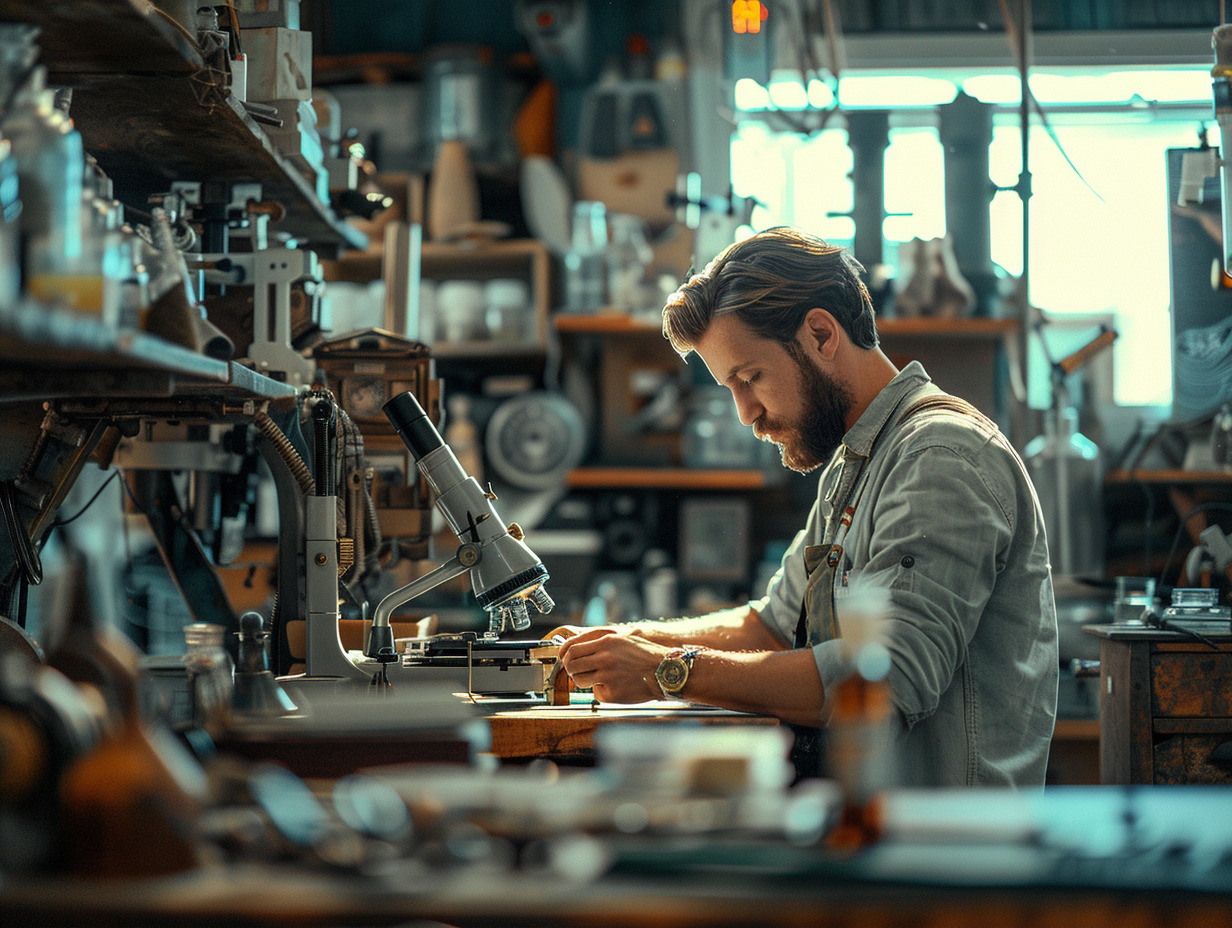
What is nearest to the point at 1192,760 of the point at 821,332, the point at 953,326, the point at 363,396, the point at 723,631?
the point at 723,631

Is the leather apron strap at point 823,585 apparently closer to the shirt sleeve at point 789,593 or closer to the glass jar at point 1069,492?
the shirt sleeve at point 789,593

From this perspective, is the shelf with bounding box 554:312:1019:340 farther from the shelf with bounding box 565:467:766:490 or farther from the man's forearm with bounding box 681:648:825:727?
the man's forearm with bounding box 681:648:825:727

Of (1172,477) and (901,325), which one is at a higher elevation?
(901,325)

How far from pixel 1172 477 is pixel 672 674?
8.17ft

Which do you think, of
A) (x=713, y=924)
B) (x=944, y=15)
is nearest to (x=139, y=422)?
(x=713, y=924)

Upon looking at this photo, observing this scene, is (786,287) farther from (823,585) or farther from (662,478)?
(662,478)

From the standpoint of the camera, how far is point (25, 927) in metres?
0.83

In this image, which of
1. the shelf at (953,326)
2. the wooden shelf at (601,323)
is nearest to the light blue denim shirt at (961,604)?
the shelf at (953,326)

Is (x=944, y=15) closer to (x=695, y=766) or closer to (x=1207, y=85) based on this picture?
(x=1207, y=85)

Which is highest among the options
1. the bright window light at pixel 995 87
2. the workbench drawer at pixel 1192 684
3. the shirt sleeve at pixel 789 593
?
the bright window light at pixel 995 87

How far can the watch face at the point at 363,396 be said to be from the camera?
2.51m

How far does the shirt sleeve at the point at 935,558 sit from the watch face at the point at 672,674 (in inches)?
7.6

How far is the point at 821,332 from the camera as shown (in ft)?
6.52

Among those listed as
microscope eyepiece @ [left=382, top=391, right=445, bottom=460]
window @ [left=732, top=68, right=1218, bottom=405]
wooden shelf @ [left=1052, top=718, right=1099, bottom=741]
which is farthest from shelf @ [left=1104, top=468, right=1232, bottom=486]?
microscope eyepiece @ [left=382, top=391, right=445, bottom=460]
